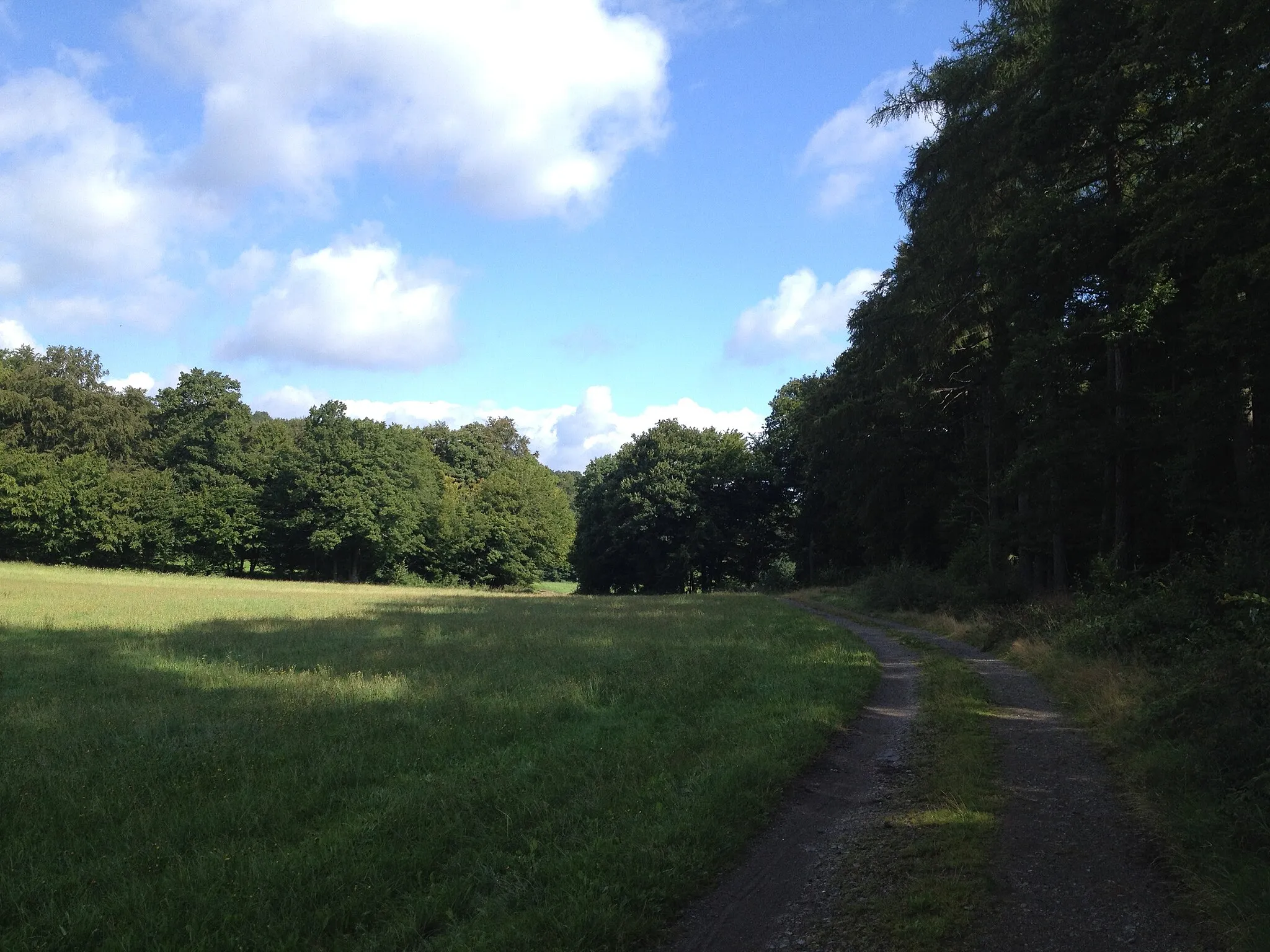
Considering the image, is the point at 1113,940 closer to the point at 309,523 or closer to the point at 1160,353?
the point at 1160,353

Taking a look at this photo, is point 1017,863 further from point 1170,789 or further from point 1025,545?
point 1025,545

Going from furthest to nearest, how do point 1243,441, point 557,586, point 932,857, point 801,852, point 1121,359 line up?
point 557,586 → point 1121,359 → point 1243,441 → point 801,852 → point 932,857

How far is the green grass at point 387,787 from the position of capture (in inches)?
185

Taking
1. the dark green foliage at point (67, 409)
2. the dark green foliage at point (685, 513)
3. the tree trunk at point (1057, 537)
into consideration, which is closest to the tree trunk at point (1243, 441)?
the tree trunk at point (1057, 537)

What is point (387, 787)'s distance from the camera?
705cm

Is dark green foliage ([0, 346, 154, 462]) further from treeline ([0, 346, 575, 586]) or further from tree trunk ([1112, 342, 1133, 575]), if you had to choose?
tree trunk ([1112, 342, 1133, 575])

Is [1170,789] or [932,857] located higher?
[1170,789]

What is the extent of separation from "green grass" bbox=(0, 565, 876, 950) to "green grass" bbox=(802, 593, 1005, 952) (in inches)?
39.1

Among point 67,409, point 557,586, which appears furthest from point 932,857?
point 557,586

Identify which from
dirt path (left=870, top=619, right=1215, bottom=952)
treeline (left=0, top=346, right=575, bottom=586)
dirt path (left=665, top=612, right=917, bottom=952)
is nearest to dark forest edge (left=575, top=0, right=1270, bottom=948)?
dirt path (left=870, top=619, right=1215, bottom=952)

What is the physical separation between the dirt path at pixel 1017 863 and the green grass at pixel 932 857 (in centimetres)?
12

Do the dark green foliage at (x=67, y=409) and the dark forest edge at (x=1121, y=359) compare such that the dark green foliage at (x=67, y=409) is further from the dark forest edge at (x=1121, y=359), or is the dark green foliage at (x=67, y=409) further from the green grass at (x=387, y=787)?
the dark forest edge at (x=1121, y=359)

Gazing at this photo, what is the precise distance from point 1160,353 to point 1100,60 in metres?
6.46

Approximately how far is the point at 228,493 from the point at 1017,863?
6829cm
